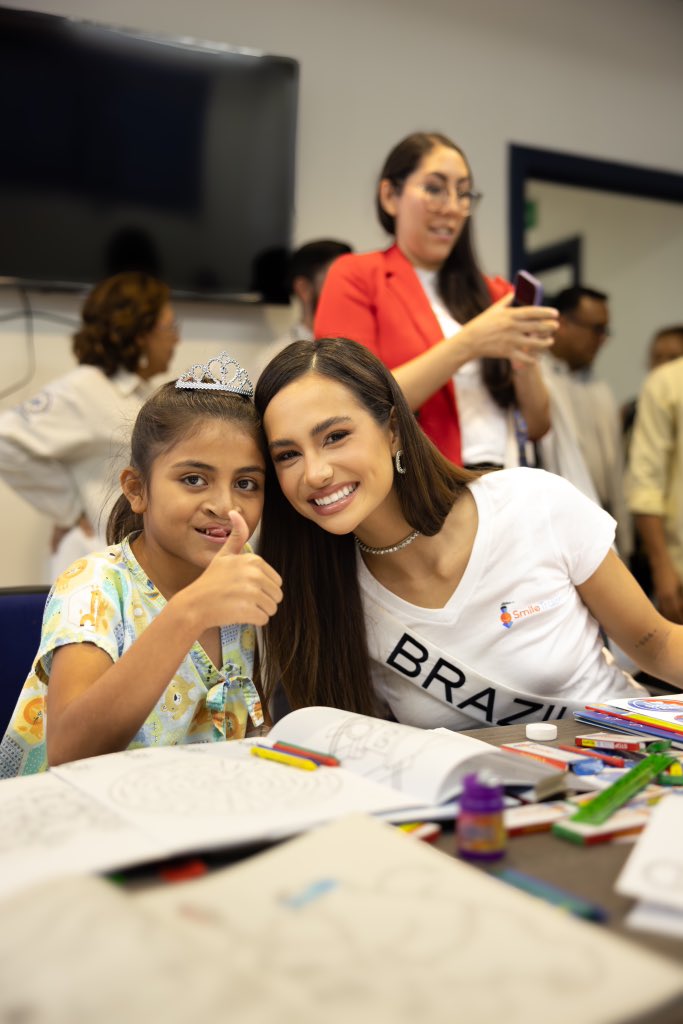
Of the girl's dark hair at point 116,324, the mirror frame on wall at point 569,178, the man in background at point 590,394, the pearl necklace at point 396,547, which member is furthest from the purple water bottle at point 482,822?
the mirror frame on wall at point 569,178

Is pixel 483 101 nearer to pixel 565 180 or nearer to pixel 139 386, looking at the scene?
pixel 565 180

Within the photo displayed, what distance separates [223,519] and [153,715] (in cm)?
26

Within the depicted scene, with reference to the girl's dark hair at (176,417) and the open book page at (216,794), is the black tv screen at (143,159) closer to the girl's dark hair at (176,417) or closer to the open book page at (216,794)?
the girl's dark hair at (176,417)

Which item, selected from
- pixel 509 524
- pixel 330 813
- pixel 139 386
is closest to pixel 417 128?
pixel 139 386

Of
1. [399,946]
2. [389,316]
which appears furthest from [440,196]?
[399,946]

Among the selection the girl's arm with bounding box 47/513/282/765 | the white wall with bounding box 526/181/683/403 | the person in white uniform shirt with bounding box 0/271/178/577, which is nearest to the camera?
the girl's arm with bounding box 47/513/282/765

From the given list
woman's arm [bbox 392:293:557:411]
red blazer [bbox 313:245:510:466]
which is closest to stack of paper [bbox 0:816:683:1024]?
woman's arm [bbox 392:293:557:411]

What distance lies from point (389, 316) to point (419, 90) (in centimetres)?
197

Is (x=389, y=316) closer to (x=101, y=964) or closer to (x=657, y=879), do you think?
(x=657, y=879)

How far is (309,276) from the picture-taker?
304 centimetres

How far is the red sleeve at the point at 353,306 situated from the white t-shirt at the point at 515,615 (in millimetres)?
630

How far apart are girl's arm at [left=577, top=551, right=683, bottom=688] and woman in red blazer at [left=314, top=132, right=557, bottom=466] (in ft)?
1.71

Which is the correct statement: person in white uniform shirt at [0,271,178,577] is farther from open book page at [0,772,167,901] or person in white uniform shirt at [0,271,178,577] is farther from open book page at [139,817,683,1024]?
→ open book page at [139,817,683,1024]

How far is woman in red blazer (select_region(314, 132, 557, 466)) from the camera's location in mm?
2002
